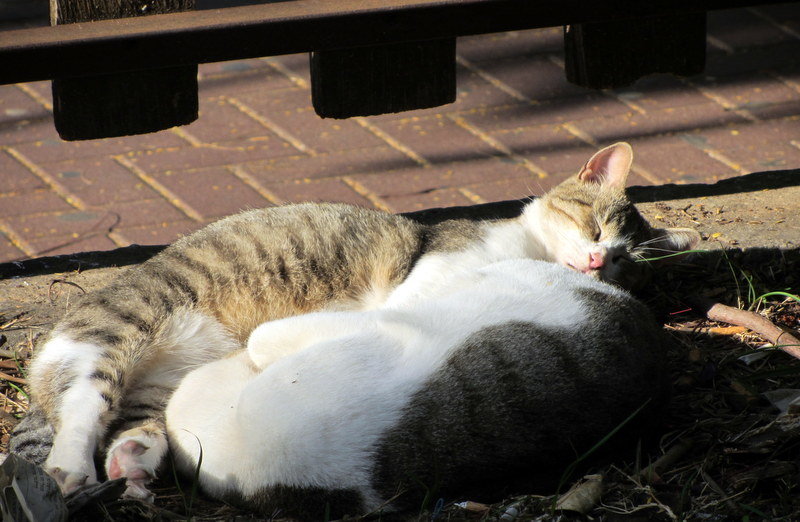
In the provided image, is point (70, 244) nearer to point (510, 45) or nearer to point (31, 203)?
point (31, 203)

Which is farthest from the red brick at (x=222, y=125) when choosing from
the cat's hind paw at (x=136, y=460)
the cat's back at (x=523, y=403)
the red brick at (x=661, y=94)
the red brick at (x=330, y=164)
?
the cat's back at (x=523, y=403)

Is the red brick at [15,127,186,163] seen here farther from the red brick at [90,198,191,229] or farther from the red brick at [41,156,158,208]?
the red brick at [90,198,191,229]

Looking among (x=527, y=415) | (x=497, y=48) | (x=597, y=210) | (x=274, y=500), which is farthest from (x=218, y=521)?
(x=497, y=48)

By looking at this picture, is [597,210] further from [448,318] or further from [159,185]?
[159,185]

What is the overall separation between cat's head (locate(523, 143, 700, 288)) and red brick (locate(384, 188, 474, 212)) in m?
0.87

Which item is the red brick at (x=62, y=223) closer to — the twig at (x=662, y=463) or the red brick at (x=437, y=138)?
the red brick at (x=437, y=138)

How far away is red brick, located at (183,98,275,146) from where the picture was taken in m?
5.41

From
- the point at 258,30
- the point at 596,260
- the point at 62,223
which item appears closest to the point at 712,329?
the point at 596,260

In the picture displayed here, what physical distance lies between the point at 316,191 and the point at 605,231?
165 centimetres

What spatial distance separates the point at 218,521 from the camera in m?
2.53

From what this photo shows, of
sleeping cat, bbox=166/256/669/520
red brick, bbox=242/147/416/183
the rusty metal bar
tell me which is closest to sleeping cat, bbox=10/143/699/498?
sleeping cat, bbox=166/256/669/520

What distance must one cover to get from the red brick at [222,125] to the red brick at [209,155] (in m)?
0.07

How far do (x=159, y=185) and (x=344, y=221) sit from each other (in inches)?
67.2

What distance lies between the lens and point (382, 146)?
540 cm
